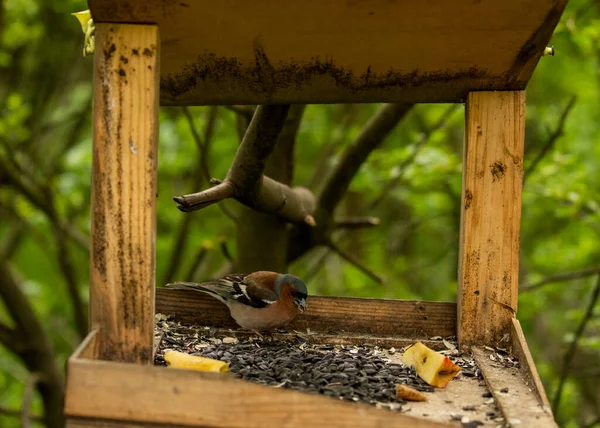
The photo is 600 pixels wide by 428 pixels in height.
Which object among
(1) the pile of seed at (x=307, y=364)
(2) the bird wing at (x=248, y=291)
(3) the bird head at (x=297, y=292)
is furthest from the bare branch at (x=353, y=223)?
(1) the pile of seed at (x=307, y=364)

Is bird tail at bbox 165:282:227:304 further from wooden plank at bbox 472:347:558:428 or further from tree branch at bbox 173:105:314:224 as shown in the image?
wooden plank at bbox 472:347:558:428

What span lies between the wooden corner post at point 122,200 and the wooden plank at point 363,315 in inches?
34.7

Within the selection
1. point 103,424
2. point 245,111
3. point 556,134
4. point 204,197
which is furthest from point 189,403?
point 556,134

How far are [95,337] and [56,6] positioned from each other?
6936 mm

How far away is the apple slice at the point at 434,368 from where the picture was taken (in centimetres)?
256

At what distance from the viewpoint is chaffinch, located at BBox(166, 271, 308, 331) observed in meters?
3.12

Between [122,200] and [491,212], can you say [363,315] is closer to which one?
[491,212]

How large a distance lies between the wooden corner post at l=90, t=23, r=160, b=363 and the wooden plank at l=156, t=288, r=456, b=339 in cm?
88

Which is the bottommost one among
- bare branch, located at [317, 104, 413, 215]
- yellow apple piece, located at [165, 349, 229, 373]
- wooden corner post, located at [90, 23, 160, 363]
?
yellow apple piece, located at [165, 349, 229, 373]

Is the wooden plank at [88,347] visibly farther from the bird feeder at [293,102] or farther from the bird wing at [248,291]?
the bird wing at [248,291]

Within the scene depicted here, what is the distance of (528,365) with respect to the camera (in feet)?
8.48

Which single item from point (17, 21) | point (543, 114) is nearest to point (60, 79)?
point (17, 21)

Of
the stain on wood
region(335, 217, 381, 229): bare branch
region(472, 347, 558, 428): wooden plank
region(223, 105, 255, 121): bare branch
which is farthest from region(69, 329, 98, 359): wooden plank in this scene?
region(335, 217, 381, 229): bare branch

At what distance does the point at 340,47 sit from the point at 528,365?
4.01 ft
